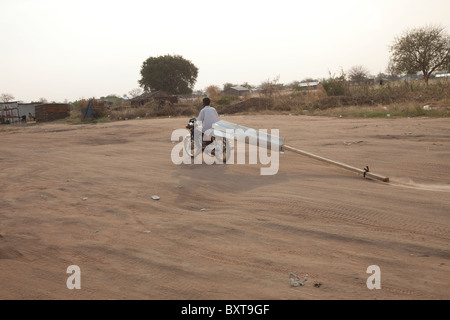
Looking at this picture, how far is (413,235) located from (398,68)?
37.1 meters

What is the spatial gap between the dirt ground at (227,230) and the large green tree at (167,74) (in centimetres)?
5134

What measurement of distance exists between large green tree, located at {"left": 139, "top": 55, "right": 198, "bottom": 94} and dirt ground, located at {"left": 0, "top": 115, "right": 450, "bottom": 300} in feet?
168

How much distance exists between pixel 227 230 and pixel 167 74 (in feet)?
187

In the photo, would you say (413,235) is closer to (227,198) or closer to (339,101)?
(227,198)

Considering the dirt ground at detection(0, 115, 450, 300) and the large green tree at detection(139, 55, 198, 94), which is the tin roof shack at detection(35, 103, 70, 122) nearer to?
the large green tree at detection(139, 55, 198, 94)

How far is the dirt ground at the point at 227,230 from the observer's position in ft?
12.2

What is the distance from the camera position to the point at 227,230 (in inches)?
201

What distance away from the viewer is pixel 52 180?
318 inches

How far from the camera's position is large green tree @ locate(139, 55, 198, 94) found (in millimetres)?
59219

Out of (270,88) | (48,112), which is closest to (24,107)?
(48,112)

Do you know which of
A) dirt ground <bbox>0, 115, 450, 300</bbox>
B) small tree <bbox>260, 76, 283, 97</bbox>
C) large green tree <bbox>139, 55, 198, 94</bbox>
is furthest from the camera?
A: large green tree <bbox>139, 55, 198, 94</bbox>
